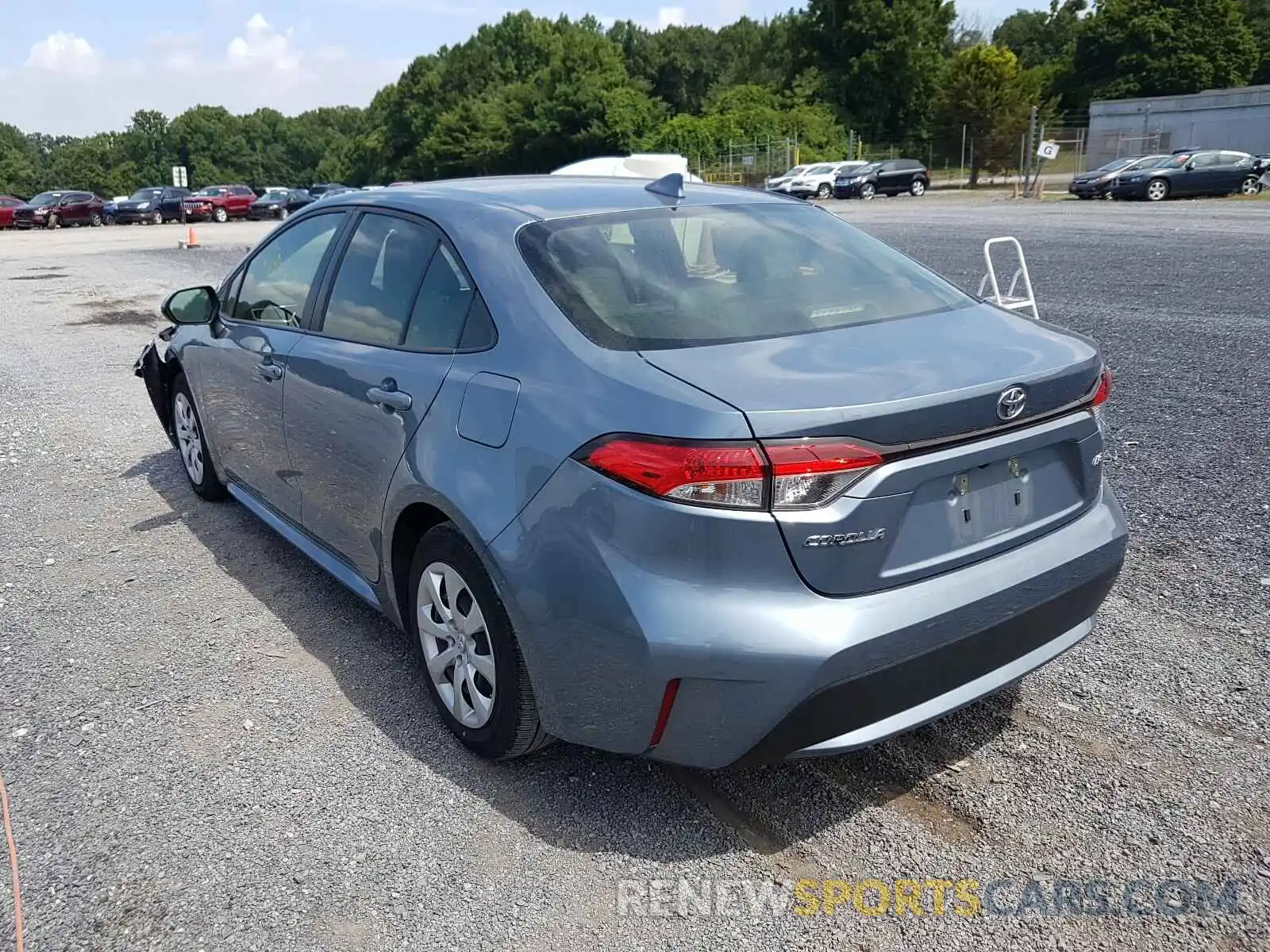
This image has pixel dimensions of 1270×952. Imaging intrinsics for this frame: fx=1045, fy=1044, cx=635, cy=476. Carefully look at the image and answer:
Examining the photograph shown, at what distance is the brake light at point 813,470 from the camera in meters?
2.38

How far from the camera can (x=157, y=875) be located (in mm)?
2750

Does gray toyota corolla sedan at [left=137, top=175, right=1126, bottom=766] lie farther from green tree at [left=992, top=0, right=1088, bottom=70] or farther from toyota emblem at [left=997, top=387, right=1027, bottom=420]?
green tree at [left=992, top=0, right=1088, bottom=70]

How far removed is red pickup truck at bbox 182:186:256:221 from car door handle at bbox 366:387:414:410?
4617 cm

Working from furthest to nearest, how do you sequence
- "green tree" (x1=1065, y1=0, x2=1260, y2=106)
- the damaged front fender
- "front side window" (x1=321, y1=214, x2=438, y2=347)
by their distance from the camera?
"green tree" (x1=1065, y1=0, x2=1260, y2=106) < the damaged front fender < "front side window" (x1=321, y1=214, x2=438, y2=347)

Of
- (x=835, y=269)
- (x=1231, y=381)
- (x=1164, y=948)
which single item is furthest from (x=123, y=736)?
(x=1231, y=381)

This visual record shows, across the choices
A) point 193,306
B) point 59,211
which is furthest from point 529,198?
point 59,211

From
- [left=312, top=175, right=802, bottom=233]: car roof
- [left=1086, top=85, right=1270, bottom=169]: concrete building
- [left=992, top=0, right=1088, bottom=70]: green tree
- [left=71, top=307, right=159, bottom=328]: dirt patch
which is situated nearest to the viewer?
[left=312, top=175, right=802, bottom=233]: car roof

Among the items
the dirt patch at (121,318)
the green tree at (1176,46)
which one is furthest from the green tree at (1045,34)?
the dirt patch at (121,318)

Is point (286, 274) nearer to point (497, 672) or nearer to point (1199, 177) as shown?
point (497, 672)

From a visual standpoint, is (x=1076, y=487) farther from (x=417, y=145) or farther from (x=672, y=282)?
(x=417, y=145)

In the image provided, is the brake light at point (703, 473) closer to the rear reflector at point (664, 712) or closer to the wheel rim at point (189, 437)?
the rear reflector at point (664, 712)

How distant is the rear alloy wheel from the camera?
18.0ft

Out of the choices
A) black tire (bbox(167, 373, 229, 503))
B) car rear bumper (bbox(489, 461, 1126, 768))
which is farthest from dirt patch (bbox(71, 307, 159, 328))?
car rear bumper (bbox(489, 461, 1126, 768))

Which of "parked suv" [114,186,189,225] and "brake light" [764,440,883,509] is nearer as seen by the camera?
"brake light" [764,440,883,509]
